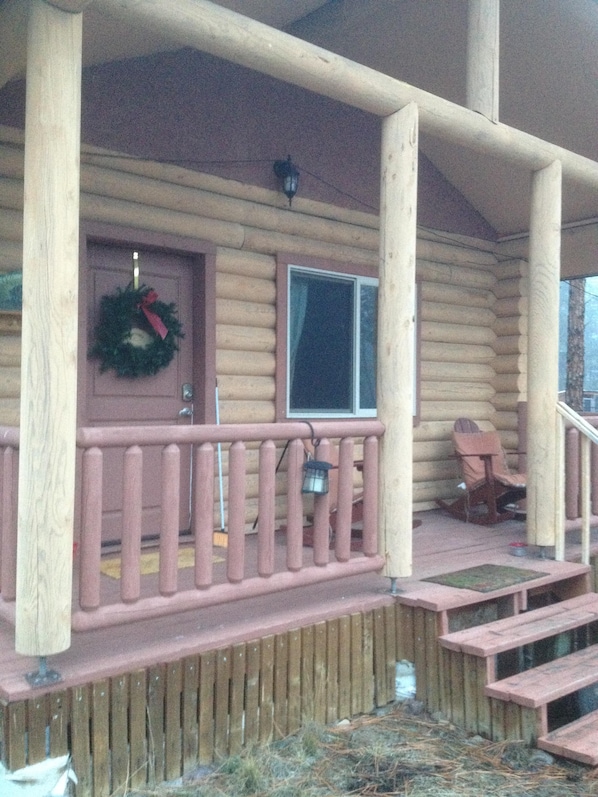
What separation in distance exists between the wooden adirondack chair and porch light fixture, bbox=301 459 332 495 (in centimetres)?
264

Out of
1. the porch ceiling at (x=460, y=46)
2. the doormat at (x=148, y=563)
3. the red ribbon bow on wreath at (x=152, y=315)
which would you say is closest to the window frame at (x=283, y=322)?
the red ribbon bow on wreath at (x=152, y=315)

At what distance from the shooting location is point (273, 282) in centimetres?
561

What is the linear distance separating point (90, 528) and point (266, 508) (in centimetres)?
88

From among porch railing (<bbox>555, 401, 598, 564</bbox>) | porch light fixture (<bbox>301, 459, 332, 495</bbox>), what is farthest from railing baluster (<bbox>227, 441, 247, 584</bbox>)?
porch railing (<bbox>555, 401, 598, 564</bbox>)

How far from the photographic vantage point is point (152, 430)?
9.86 feet

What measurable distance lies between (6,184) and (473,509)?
14.6 feet

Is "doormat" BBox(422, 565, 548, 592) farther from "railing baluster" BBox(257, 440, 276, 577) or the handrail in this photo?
"railing baluster" BBox(257, 440, 276, 577)

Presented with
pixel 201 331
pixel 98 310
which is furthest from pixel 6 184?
pixel 201 331

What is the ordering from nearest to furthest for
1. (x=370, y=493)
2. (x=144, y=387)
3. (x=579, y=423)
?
(x=370, y=493) → (x=579, y=423) → (x=144, y=387)

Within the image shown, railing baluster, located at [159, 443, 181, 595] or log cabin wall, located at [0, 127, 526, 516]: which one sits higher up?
log cabin wall, located at [0, 127, 526, 516]

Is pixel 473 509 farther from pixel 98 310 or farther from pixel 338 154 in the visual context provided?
pixel 98 310

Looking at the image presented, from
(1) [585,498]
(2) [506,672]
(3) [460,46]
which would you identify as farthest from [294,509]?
(3) [460,46]

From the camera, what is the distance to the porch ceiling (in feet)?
16.2

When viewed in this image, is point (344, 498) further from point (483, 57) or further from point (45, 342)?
point (483, 57)
